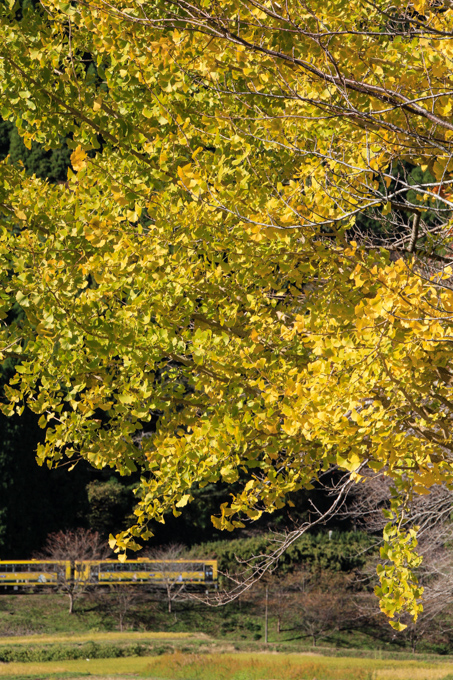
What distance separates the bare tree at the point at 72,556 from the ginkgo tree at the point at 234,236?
1596 cm

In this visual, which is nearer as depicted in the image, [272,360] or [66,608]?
[272,360]


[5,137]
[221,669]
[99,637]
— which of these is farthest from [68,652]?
[5,137]

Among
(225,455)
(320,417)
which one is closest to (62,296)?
(225,455)

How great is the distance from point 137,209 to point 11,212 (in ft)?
3.65

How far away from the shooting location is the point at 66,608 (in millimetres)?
19938

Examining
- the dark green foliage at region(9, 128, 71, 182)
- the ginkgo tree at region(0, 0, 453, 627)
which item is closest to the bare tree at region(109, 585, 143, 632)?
the ginkgo tree at region(0, 0, 453, 627)

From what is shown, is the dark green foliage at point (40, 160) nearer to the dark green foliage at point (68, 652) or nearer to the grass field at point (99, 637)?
the grass field at point (99, 637)

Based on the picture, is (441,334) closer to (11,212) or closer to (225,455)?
(225,455)

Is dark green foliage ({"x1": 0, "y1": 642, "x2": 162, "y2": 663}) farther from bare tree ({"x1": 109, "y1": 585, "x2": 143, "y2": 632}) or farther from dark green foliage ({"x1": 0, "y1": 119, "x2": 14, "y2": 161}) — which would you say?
dark green foliage ({"x1": 0, "y1": 119, "x2": 14, "y2": 161})

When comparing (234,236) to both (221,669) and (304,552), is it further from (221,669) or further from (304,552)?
(304,552)

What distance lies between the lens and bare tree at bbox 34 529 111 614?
19734 millimetres

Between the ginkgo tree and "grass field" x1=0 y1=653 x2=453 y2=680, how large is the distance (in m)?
10.4

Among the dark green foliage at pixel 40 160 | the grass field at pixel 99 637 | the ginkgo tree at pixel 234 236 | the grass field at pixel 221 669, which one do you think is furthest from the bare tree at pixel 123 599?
the dark green foliage at pixel 40 160

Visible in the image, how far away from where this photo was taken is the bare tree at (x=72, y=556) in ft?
64.7
